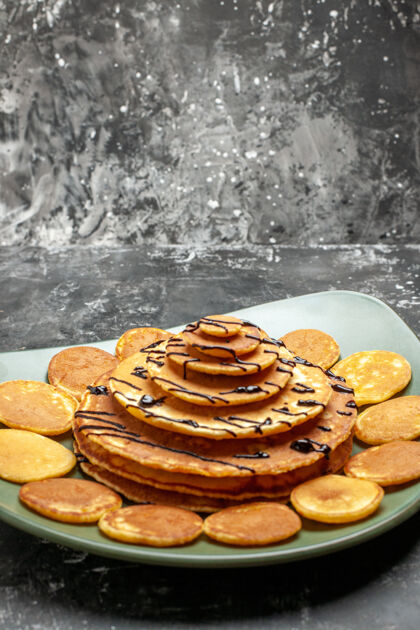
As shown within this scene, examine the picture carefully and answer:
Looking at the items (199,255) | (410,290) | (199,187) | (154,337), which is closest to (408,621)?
(154,337)

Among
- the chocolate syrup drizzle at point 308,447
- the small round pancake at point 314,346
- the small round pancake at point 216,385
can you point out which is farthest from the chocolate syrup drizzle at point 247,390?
the small round pancake at point 314,346

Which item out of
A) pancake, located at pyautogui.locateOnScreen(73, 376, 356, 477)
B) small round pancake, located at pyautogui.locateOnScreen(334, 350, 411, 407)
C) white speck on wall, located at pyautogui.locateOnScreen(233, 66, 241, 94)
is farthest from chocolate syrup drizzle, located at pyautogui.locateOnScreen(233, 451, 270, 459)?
white speck on wall, located at pyautogui.locateOnScreen(233, 66, 241, 94)

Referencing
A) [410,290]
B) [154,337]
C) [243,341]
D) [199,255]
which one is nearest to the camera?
[243,341]

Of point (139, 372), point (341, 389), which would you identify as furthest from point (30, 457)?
point (341, 389)

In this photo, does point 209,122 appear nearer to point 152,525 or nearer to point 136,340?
point 136,340

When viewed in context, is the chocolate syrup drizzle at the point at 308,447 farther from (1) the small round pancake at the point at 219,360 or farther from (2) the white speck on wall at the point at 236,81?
(2) the white speck on wall at the point at 236,81

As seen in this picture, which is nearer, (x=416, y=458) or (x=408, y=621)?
(x=408, y=621)

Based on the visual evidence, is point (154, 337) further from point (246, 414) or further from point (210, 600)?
point (210, 600)
